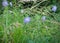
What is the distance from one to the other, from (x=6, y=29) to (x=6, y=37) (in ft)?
0.38

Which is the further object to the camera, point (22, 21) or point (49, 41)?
point (22, 21)

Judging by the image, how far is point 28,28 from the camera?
133 inches

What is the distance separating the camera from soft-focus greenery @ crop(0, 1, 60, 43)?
316 centimetres

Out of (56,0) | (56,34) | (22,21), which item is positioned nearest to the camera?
(56,34)

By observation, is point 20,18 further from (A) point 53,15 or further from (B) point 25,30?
(A) point 53,15

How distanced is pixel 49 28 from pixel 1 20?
0.68 m

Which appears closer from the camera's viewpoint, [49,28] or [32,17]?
[49,28]

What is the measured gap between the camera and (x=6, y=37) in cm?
313

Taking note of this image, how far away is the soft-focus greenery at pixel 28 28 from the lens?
316 cm

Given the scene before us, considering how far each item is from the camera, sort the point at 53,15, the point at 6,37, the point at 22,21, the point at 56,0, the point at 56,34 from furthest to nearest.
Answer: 1. the point at 56,0
2. the point at 53,15
3. the point at 22,21
4. the point at 56,34
5. the point at 6,37

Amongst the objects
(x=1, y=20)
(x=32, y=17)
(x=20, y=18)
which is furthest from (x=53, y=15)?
(x=1, y=20)

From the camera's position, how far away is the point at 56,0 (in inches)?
190

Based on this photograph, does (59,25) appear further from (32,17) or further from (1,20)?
(1,20)

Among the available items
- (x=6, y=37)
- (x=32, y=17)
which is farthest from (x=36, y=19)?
(x=6, y=37)
